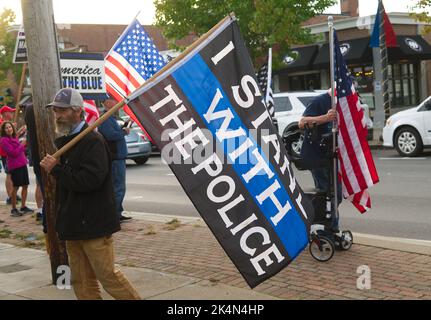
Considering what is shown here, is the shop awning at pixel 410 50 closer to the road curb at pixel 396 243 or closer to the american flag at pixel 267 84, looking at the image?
the american flag at pixel 267 84

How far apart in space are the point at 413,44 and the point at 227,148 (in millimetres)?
26172

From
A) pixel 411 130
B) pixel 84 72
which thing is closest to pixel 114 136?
pixel 84 72

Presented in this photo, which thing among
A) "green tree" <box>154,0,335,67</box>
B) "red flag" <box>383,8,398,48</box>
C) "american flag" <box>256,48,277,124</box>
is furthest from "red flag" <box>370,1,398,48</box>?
"american flag" <box>256,48,277,124</box>

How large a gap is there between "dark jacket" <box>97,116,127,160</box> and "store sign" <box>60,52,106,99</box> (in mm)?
1123

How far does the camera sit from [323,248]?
18.9 feet

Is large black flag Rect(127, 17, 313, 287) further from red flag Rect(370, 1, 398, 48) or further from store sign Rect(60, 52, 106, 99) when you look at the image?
red flag Rect(370, 1, 398, 48)

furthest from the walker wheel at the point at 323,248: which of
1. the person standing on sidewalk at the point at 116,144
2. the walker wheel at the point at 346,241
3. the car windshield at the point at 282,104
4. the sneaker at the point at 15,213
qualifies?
the car windshield at the point at 282,104

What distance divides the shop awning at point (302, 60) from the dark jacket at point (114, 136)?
70.0 feet

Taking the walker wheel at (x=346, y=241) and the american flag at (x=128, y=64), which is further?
the american flag at (x=128, y=64)

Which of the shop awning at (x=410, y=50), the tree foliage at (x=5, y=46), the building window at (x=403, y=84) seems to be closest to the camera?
the shop awning at (x=410, y=50)

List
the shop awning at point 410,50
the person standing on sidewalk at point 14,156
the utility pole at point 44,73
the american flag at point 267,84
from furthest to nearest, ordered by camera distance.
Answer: the shop awning at point 410,50 → the person standing on sidewalk at point 14,156 → the american flag at point 267,84 → the utility pole at point 44,73

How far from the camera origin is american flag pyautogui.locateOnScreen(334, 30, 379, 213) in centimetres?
601

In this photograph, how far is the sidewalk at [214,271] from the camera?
16.1ft

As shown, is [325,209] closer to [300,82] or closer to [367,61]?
[367,61]
